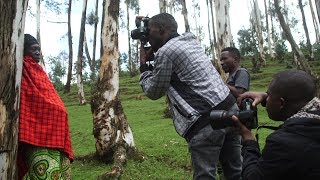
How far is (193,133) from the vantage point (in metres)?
3.17

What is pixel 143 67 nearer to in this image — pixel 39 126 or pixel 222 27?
pixel 39 126

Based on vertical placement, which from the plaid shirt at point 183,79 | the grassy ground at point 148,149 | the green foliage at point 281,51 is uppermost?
the green foliage at point 281,51

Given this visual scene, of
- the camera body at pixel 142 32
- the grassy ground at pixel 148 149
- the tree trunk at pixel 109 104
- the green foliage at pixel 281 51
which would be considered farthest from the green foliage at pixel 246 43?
the camera body at pixel 142 32

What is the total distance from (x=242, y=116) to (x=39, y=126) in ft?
4.71

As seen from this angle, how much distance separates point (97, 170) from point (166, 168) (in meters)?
0.98

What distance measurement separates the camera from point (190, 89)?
318 centimetres

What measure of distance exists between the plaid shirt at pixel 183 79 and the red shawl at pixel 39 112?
0.71 metres

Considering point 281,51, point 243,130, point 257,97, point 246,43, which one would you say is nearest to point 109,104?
point 257,97

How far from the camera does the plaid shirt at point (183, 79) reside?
10.3 feet

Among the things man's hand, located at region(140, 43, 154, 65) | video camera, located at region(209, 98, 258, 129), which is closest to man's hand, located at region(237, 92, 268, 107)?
video camera, located at region(209, 98, 258, 129)

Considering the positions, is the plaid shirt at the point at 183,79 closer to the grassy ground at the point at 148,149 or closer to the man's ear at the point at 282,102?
the man's ear at the point at 282,102

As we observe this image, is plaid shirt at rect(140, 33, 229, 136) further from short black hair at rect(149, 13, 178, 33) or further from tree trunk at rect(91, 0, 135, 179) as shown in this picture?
tree trunk at rect(91, 0, 135, 179)

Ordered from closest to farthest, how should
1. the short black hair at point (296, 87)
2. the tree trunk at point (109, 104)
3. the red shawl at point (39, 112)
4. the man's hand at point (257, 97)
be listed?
the short black hair at point (296, 87) < the man's hand at point (257, 97) < the red shawl at point (39, 112) < the tree trunk at point (109, 104)

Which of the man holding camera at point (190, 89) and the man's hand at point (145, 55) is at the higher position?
the man's hand at point (145, 55)
